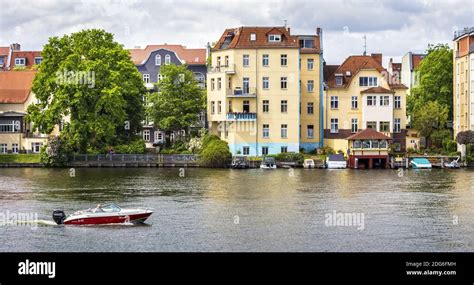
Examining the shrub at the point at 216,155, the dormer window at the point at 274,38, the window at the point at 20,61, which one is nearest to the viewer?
the shrub at the point at 216,155

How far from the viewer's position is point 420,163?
110688mm

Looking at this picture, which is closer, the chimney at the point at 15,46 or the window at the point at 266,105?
the window at the point at 266,105

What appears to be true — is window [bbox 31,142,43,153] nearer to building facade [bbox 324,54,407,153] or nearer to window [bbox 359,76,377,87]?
building facade [bbox 324,54,407,153]

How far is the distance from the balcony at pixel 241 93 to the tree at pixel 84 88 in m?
11.2

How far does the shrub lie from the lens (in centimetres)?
11056

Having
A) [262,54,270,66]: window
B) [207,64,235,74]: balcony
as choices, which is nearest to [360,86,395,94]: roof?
[262,54,270,66]: window

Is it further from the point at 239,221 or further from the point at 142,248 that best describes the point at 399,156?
the point at 142,248

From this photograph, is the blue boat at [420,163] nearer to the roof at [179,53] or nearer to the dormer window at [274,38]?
the dormer window at [274,38]

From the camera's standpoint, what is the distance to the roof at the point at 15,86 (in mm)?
127500

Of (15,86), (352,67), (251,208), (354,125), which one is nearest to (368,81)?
(352,67)

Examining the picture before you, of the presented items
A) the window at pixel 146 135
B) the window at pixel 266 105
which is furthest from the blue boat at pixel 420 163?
the window at pixel 146 135
